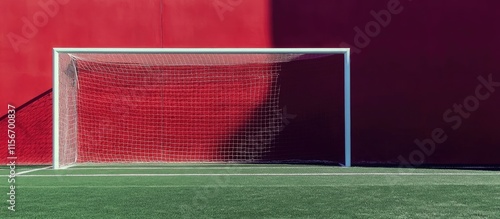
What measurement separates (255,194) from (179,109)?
4.78 m

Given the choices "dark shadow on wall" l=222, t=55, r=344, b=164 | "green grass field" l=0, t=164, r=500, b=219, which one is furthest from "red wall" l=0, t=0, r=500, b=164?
"green grass field" l=0, t=164, r=500, b=219

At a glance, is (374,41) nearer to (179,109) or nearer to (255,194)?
(179,109)

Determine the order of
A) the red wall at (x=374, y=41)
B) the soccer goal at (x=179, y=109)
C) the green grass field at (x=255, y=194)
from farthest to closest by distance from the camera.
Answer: the red wall at (x=374, y=41)
the soccer goal at (x=179, y=109)
the green grass field at (x=255, y=194)

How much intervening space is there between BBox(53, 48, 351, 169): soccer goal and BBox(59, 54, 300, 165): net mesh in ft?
0.05

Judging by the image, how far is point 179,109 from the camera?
10164 mm

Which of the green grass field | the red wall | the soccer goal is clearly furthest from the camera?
the red wall

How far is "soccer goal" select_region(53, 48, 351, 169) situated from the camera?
996 cm

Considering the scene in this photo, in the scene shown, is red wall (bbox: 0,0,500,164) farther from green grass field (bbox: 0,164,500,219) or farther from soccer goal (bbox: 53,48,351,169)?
green grass field (bbox: 0,164,500,219)

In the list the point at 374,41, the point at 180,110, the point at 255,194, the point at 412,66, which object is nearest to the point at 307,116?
the point at 374,41

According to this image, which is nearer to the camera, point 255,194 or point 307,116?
point 255,194

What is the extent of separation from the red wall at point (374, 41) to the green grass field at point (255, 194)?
2.05 metres

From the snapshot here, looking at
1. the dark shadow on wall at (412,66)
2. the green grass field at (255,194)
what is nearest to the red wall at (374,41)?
the dark shadow on wall at (412,66)

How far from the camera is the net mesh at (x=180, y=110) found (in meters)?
10.0

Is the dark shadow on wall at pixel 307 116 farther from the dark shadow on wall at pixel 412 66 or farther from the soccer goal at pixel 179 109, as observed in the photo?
the dark shadow on wall at pixel 412 66
